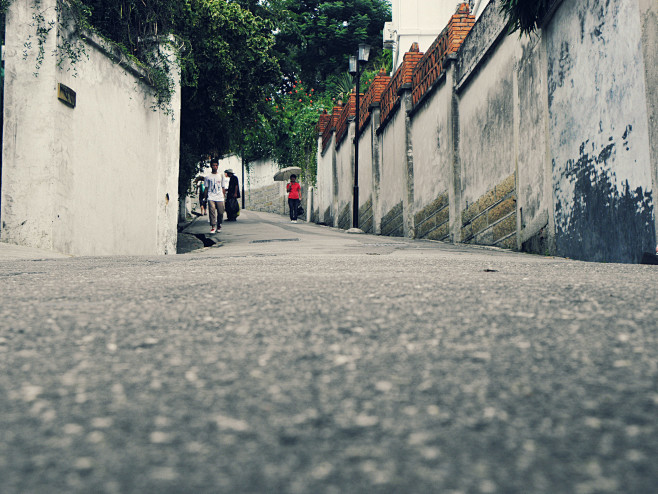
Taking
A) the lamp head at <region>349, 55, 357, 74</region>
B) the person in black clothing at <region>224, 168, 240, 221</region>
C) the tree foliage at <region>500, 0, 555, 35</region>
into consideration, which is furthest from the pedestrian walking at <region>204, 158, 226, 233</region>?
the tree foliage at <region>500, 0, 555, 35</region>

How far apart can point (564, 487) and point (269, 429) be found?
1.72ft

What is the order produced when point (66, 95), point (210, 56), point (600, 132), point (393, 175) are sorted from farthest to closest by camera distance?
point (393, 175)
point (210, 56)
point (66, 95)
point (600, 132)

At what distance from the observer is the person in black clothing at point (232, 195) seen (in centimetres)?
1897

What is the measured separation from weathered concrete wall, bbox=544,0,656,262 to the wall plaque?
5.27 meters

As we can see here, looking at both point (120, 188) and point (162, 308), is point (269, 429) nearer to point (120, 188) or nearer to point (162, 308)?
point (162, 308)

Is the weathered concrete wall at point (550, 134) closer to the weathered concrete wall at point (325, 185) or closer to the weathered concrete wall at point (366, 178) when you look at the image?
the weathered concrete wall at point (366, 178)

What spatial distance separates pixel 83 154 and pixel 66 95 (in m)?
0.80

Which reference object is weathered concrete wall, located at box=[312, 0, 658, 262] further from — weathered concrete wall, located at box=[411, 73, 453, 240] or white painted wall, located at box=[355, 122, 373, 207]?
white painted wall, located at box=[355, 122, 373, 207]

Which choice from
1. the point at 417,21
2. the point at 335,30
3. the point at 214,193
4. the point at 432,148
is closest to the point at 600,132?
the point at 432,148

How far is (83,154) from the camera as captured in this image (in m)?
7.77

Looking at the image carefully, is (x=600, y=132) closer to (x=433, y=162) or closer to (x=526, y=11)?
(x=526, y=11)

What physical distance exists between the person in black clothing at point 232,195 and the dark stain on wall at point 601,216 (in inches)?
515

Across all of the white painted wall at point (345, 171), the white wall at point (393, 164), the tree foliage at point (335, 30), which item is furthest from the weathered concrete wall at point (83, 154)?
the tree foliage at point (335, 30)

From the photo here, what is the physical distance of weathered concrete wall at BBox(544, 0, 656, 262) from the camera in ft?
17.2
